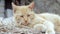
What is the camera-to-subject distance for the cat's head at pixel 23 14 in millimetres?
1155

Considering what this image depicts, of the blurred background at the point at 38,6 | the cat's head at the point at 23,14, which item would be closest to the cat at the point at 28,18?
the cat's head at the point at 23,14

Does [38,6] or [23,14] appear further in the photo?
[38,6]

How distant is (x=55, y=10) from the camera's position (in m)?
1.43

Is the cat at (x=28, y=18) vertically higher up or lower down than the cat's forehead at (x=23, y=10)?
lower down

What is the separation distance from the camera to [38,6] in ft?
4.58

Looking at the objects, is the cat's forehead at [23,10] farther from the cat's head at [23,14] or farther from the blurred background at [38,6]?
the blurred background at [38,6]

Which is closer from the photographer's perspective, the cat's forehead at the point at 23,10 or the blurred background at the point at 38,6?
the cat's forehead at the point at 23,10

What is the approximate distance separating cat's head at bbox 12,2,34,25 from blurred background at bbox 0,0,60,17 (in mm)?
95

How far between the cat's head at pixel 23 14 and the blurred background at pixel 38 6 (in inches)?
3.7

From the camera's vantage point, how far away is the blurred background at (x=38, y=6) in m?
1.30

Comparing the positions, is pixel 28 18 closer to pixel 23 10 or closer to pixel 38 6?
pixel 23 10

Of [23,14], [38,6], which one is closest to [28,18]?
[23,14]

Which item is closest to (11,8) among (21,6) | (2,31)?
(21,6)

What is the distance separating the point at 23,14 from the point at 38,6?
268 millimetres
